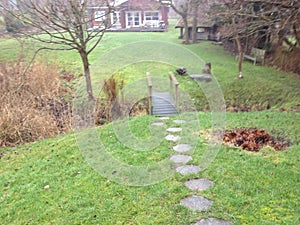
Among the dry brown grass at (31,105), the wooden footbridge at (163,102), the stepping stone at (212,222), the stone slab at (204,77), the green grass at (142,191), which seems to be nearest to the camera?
the stepping stone at (212,222)

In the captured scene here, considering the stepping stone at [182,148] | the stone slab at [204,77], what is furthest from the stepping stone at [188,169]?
the stone slab at [204,77]

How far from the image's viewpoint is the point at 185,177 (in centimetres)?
353

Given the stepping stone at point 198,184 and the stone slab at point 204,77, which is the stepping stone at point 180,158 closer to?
the stepping stone at point 198,184

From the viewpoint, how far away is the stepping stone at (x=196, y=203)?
2.90 metres

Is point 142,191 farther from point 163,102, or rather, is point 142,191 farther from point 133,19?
point 133,19

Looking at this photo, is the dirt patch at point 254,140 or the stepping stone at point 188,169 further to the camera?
the dirt patch at point 254,140

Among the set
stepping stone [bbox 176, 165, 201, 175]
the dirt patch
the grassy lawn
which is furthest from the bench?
stepping stone [bbox 176, 165, 201, 175]

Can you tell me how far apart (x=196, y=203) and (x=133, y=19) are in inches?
1088

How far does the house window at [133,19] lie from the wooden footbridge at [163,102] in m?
21.1

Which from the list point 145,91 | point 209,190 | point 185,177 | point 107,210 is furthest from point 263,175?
point 145,91

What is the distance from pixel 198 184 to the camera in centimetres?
337

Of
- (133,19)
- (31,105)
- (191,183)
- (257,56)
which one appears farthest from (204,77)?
(133,19)

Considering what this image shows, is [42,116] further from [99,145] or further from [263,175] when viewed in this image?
[263,175]

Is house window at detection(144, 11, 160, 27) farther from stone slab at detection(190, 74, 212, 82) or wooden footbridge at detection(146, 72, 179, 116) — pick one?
wooden footbridge at detection(146, 72, 179, 116)
